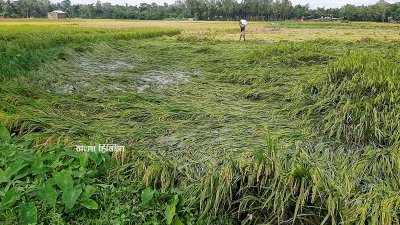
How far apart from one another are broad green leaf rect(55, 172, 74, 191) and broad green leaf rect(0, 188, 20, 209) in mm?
231

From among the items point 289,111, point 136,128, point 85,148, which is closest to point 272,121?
point 289,111

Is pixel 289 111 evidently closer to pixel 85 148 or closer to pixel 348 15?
pixel 85 148

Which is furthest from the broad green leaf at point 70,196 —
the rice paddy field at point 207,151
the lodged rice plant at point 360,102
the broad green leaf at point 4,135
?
the lodged rice plant at point 360,102

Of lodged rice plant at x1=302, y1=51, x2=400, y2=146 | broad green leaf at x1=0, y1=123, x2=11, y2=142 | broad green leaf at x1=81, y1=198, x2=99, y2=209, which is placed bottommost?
broad green leaf at x1=81, y1=198, x2=99, y2=209

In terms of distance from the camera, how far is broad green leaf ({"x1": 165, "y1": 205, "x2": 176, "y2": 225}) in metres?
1.81

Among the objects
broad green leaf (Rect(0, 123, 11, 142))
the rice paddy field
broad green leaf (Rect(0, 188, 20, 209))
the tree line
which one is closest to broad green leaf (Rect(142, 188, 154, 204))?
the rice paddy field

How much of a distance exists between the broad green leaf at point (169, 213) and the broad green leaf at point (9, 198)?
854 mm

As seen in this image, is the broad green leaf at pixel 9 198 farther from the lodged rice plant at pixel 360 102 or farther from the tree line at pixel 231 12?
the tree line at pixel 231 12

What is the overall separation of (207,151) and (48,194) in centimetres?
117

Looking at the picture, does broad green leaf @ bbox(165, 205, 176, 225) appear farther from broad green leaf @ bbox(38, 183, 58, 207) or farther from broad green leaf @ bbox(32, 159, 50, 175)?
broad green leaf @ bbox(32, 159, 50, 175)

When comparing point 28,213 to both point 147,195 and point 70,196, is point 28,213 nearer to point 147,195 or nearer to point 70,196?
point 70,196

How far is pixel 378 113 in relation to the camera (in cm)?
291

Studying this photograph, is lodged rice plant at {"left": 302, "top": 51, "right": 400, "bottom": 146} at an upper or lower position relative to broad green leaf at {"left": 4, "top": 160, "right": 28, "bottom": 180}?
upper

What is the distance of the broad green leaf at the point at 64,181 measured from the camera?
1940 mm
